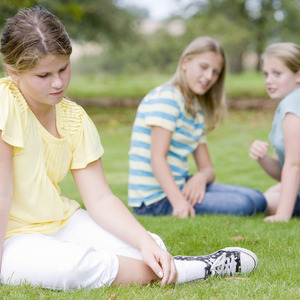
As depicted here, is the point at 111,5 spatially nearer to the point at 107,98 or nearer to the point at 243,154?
the point at 107,98

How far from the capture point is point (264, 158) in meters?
4.52

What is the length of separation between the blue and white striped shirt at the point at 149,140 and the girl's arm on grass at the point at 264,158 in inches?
19.8

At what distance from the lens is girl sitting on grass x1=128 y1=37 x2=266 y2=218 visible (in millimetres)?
4398

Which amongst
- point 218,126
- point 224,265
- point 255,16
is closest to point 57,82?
point 224,265

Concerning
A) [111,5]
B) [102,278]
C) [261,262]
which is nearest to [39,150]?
[102,278]

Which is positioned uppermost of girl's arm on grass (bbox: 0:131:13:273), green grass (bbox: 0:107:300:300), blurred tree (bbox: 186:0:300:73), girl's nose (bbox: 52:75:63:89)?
blurred tree (bbox: 186:0:300:73)

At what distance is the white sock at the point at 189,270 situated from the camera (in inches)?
Answer: 103

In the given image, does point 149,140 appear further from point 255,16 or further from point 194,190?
point 255,16

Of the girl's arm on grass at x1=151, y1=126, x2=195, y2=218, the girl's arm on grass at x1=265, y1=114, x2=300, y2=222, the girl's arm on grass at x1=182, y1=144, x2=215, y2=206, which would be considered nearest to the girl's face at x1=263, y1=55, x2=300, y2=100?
the girl's arm on grass at x1=265, y1=114, x2=300, y2=222

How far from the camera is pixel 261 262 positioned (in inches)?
119

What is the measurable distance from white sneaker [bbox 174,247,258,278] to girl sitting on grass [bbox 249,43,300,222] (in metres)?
1.37

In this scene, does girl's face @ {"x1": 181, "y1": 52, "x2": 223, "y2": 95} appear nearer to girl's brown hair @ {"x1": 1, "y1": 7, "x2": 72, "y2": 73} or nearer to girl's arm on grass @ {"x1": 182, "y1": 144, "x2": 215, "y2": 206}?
girl's arm on grass @ {"x1": 182, "y1": 144, "x2": 215, "y2": 206}

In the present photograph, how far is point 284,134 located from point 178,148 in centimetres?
88

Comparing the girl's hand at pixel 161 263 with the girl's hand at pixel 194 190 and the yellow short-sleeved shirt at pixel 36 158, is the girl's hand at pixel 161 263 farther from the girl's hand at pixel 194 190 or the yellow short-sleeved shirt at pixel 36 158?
the girl's hand at pixel 194 190
